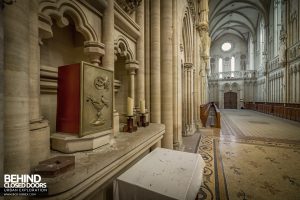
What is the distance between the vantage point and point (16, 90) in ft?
2.99

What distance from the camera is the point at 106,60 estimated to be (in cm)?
218

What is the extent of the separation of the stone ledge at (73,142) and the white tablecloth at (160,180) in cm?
41

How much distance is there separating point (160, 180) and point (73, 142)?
850 millimetres

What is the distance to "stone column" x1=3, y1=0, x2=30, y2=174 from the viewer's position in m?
0.88

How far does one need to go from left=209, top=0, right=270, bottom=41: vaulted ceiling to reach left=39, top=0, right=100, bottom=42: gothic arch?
66.4ft

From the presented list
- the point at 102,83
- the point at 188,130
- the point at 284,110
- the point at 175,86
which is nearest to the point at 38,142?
the point at 102,83

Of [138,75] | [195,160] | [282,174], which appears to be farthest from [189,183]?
[282,174]

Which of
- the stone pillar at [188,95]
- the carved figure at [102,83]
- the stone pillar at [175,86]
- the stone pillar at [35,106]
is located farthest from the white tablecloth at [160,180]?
the stone pillar at [188,95]

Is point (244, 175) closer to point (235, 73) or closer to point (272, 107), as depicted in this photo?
point (272, 107)

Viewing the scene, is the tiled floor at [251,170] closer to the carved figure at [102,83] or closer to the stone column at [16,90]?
the carved figure at [102,83]

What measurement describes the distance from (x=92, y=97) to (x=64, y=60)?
97cm

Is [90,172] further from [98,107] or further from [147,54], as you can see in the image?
[147,54]

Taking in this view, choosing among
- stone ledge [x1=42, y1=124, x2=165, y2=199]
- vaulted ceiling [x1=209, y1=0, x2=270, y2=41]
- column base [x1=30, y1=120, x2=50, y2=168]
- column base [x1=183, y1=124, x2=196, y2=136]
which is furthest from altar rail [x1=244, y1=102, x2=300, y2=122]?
column base [x1=30, y1=120, x2=50, y2=168]

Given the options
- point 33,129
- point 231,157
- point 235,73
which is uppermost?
A: point 235,73
